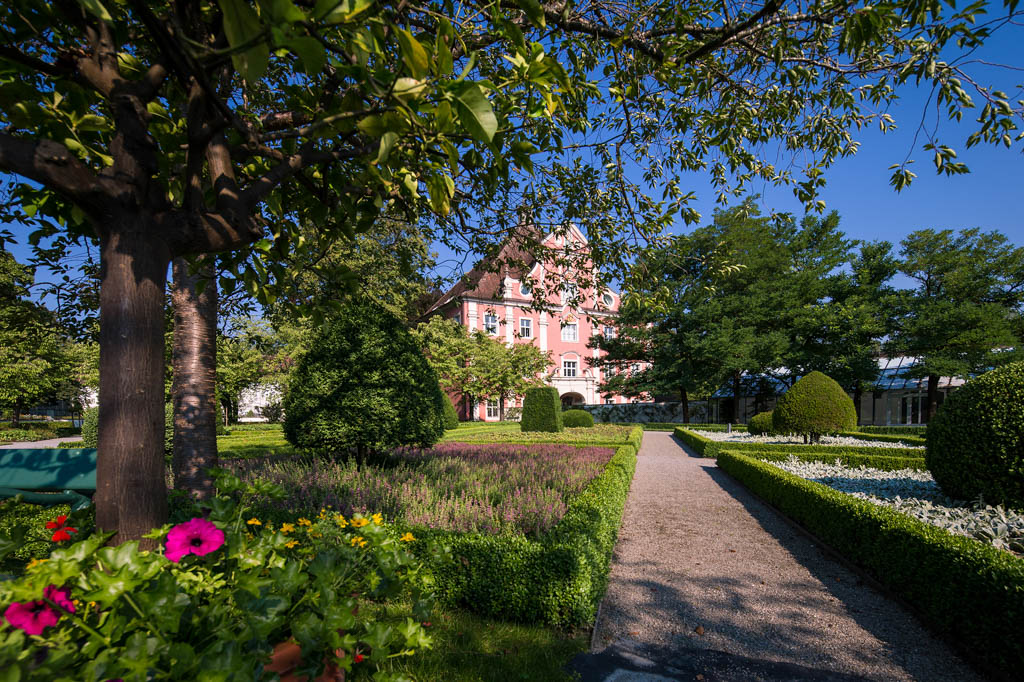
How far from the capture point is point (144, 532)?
1.93 meters

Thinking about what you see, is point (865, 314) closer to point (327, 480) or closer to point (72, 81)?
point (327, 480)

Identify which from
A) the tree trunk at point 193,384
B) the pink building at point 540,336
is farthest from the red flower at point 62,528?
the pink building at point 540,336

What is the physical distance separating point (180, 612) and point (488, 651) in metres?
2.44

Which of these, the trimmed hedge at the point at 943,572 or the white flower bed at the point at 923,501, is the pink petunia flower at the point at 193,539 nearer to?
the trimmed hedge at the point at 943,572

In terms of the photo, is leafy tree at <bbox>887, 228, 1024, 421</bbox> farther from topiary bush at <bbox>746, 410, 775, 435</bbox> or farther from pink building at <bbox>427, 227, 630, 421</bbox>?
pink building at <bbox>427, 227, 630, 421</bbox>

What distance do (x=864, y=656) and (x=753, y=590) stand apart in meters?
1.11

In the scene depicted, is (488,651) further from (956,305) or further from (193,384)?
(956,305)

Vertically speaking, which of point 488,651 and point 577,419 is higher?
point 488,651

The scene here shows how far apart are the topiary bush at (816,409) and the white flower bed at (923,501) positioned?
340 cm

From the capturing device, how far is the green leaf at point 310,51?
45.8 inches

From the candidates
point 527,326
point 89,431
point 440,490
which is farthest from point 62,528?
point 527,326

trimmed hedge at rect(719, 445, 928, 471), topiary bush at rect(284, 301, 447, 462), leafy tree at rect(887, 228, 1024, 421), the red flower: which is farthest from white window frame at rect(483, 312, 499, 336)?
leafy tree at rect(887, 228, 1024, 421)

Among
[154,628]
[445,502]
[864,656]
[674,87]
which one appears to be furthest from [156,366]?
[864,656]

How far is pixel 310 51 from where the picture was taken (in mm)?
1206
